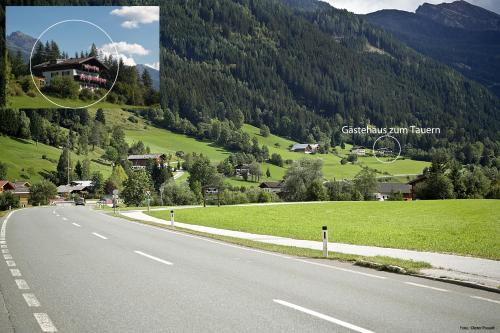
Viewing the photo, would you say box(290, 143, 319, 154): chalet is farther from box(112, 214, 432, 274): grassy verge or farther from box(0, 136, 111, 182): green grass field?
box(112, 214, 432, 274): grassy verge

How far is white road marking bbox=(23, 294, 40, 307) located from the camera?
848 centimetres

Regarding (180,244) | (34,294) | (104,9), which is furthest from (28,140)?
(34,294)

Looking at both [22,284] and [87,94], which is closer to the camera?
[22,284]

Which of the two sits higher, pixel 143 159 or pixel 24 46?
pixel 24 46

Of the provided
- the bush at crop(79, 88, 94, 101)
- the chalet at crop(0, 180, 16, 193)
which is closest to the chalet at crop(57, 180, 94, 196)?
the chalet at crop(0, 180, 16, 193)

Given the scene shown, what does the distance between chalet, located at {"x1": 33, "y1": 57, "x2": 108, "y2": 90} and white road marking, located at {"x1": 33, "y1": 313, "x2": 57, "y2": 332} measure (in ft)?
A: 82.5

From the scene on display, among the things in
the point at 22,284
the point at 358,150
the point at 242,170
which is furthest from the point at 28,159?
the point at 22,284

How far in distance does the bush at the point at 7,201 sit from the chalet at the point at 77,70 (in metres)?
57.2

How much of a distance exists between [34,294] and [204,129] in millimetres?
175898

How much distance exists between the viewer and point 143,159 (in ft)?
484

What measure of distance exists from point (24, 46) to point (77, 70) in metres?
3.40

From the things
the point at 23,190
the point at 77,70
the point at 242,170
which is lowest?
the point at 23,190

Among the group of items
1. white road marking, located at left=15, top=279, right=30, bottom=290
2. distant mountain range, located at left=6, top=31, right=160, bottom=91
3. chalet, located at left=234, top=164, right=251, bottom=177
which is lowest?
white road marking, located at left=15, top=279, right=30, bottom=290

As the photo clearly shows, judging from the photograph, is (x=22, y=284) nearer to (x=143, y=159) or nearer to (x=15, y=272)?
(x=15, y=272)
